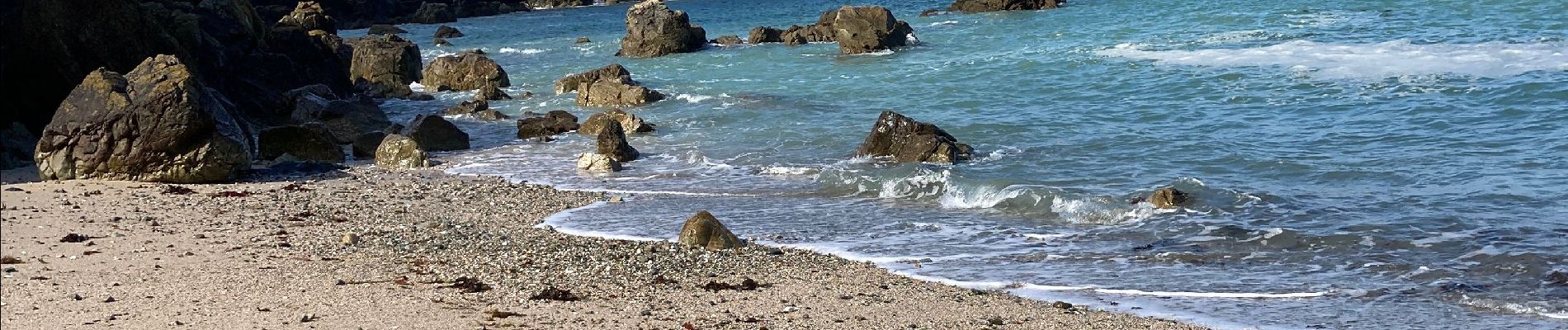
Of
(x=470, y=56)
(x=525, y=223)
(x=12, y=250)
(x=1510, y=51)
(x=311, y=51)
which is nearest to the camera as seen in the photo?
(x=12, y=250)

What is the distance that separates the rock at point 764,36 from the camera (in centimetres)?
4378

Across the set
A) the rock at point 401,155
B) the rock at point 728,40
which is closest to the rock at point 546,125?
the rock at point 401,155

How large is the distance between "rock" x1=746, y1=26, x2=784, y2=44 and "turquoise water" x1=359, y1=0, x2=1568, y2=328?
9.77 meters

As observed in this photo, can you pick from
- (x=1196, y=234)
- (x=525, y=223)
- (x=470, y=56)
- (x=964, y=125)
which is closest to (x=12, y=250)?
(x=525, y=223)

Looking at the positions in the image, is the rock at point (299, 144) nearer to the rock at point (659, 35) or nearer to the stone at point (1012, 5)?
the rock at point (659, 35)

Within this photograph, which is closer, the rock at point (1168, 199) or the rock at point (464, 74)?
the rock at point (1168, 199)

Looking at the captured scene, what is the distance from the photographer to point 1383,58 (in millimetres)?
26719

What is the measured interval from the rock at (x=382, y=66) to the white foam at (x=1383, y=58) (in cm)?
1576

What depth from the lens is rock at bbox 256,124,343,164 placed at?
17.8m

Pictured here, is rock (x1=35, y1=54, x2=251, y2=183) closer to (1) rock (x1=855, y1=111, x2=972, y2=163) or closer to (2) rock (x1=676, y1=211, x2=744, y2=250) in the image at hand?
(2) rock (x1=676, y1=211, x2=744, y2=250)

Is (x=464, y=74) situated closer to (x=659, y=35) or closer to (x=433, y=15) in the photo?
(x=659, y=35)

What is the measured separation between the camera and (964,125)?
68.1 feet

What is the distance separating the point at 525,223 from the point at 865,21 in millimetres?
25845

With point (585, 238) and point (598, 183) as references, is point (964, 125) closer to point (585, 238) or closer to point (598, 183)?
point (598, 183)
